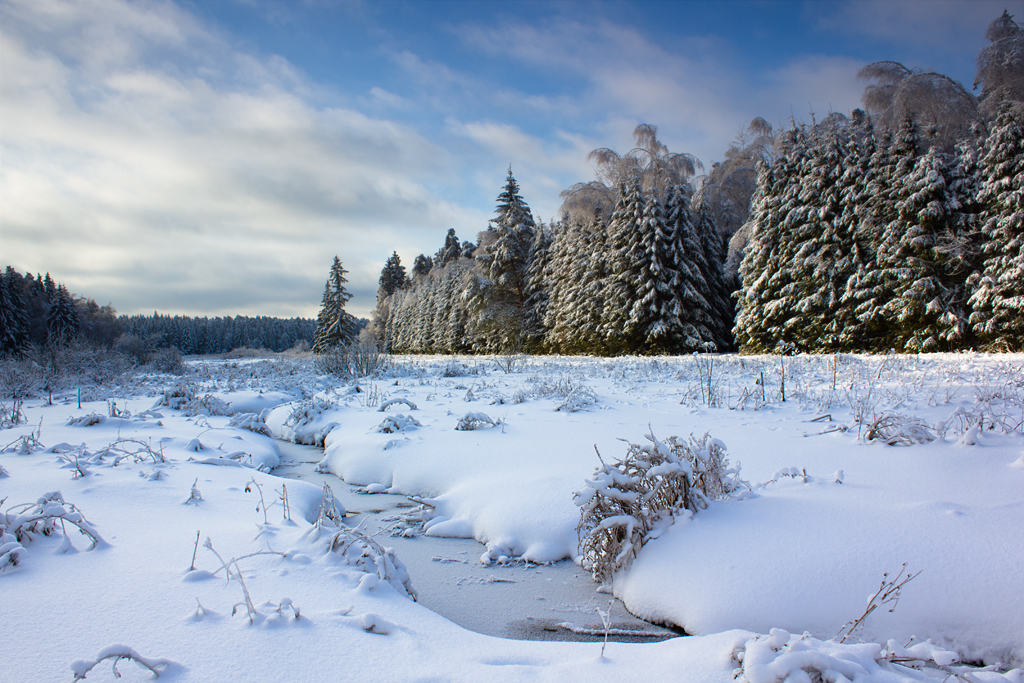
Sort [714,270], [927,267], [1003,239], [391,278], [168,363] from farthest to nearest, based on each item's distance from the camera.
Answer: [391,278] → [714,270] → [168,363] → [927,267] → [1003,239]

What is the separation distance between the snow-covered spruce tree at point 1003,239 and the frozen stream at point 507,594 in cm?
1470

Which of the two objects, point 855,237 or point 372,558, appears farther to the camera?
point 855,237

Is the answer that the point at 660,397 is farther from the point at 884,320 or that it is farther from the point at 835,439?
the point at 884,320

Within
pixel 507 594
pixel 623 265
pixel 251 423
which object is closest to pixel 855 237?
pixel 623 265

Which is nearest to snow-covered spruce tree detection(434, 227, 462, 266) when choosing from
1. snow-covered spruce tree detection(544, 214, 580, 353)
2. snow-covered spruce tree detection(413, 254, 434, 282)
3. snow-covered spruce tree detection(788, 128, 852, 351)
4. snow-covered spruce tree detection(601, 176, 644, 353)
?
snow-covered spruce tree detection(413, 254, 434, 282)

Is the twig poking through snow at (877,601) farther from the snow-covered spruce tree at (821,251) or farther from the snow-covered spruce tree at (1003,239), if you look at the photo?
the snow-covered spruce tree at (821,251)

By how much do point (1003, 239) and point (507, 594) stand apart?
1662cm

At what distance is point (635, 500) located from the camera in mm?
2818

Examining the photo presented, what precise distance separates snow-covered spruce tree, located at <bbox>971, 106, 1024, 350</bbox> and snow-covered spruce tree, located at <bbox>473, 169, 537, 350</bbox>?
2010 cm

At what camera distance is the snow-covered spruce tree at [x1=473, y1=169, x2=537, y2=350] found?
28859 mm

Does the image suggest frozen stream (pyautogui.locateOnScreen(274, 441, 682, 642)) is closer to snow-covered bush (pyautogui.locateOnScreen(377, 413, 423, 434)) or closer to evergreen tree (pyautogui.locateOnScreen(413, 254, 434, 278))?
snow-covered bush (pyautogui.locateOnScreen(377, 413, 423, 434))

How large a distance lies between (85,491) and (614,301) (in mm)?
20337

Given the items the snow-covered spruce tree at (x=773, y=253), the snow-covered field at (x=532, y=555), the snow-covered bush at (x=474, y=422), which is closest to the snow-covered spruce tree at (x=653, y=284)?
the snow-covered spruce tree at (x=773, y=253)

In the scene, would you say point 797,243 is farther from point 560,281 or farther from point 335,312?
point 335,312
